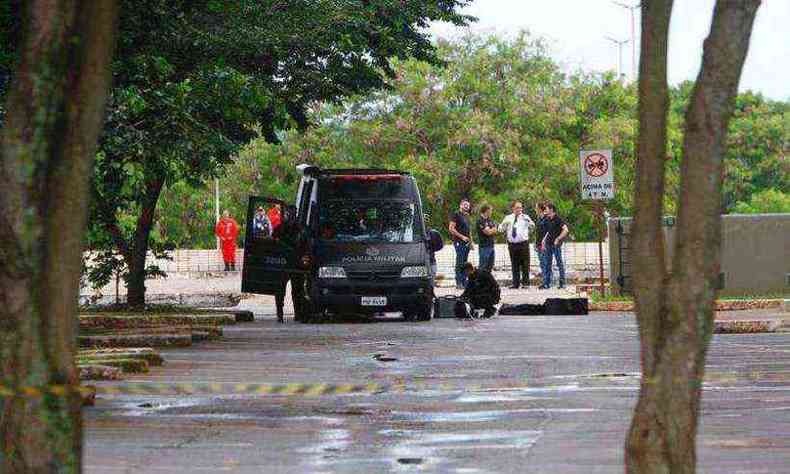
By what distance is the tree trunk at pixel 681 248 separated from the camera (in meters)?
7.11

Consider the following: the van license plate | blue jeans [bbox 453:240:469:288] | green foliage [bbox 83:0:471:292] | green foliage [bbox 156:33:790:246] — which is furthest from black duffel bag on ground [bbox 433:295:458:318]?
green foliage [bbox 156:33:790:246]

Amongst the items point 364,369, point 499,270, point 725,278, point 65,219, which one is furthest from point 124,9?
point 499,270

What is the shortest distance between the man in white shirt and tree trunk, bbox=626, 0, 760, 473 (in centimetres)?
2888

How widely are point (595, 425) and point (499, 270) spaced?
31838mm

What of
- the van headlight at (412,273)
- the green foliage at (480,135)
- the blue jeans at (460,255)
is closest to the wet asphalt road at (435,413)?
the van headlight at (412,273)

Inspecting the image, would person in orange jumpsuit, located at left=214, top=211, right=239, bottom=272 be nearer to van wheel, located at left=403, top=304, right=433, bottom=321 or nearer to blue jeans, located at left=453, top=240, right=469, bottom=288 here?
blue jeans, located at left=453, top=240, right=469, bottom=288

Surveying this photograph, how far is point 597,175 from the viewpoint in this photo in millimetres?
30609

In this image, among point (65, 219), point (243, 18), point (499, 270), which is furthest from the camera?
point (499, 270)

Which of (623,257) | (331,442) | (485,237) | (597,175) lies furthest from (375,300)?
(331,442)

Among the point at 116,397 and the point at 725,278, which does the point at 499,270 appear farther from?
the point at 116,397

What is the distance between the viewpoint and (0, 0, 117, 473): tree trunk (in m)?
6.87

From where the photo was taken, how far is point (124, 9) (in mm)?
16906

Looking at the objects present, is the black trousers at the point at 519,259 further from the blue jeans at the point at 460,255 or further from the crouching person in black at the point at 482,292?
the crouching person in black at the point at 482,292

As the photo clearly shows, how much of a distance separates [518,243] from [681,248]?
29585 mm
